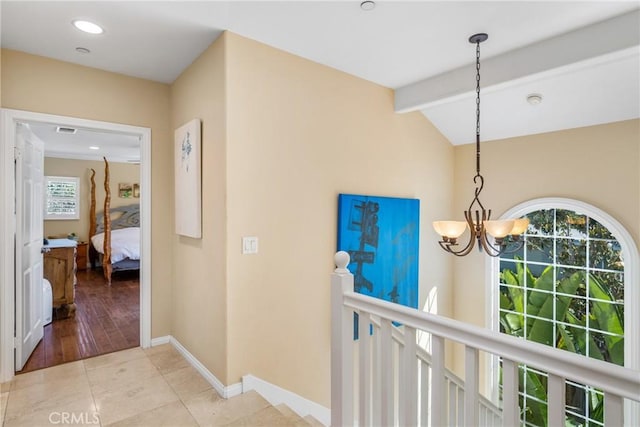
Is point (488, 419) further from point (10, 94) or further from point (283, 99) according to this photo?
point (10, 94)

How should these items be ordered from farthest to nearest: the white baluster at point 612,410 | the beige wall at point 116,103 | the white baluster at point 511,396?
the beige wall at point 116,103 < the white baluster at point 511,396 < the white baluster at point 612,410

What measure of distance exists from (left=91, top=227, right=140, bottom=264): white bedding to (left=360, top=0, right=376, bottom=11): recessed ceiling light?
19.1 feet

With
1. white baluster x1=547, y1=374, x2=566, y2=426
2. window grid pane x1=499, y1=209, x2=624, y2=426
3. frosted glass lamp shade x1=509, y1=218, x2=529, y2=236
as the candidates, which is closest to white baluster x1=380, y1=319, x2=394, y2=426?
white baluster x1=547, y1=374, x2=566, y2=426

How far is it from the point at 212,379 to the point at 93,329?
2017 millimetres

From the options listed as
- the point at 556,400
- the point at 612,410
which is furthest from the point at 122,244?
the point at 612,410

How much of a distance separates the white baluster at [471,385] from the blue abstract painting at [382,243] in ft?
6.24

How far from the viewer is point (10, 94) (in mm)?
2605

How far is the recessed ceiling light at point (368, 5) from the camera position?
2.05 meters

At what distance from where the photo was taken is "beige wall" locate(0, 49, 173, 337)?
105 inches

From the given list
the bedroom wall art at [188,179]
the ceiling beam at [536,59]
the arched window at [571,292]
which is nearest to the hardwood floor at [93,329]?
the bedroom wall art at [188,179]

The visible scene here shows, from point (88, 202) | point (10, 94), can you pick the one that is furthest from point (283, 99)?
point (88, 202)

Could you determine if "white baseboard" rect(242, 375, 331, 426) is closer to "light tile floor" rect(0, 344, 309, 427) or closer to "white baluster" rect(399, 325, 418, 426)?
"light tile floor" rect(0, 344, 309, 427)

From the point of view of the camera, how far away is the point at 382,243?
345cm

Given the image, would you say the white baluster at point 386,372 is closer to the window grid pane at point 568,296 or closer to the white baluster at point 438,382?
the white baluster at point 438,382
